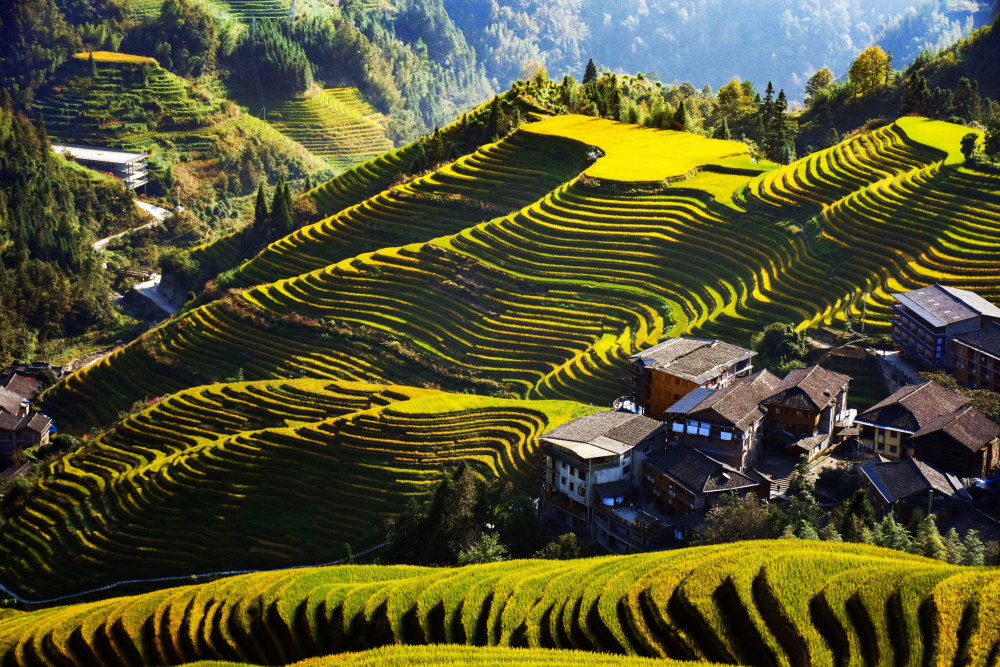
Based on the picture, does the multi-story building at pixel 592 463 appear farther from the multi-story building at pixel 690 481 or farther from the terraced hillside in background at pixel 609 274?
the terraced hillside in background at pixel 609 274

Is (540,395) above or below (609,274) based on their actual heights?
below

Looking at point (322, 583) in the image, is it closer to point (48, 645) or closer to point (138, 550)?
point (48, 645)

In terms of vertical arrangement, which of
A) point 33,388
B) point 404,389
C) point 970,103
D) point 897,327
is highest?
point 970,103

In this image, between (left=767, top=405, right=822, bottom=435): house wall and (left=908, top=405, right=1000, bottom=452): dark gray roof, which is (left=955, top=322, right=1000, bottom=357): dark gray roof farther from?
(left=767, top=405, right=822, bottom=435): house wall

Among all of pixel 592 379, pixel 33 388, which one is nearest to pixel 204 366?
pixel 33 388

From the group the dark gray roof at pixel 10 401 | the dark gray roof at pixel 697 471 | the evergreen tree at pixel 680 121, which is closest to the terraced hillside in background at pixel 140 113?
the evergreen tree at pixel 680 121

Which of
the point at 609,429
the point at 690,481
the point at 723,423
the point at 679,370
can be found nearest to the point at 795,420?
the point at 723,423

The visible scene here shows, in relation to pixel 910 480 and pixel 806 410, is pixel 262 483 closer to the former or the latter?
pixel 806 410
